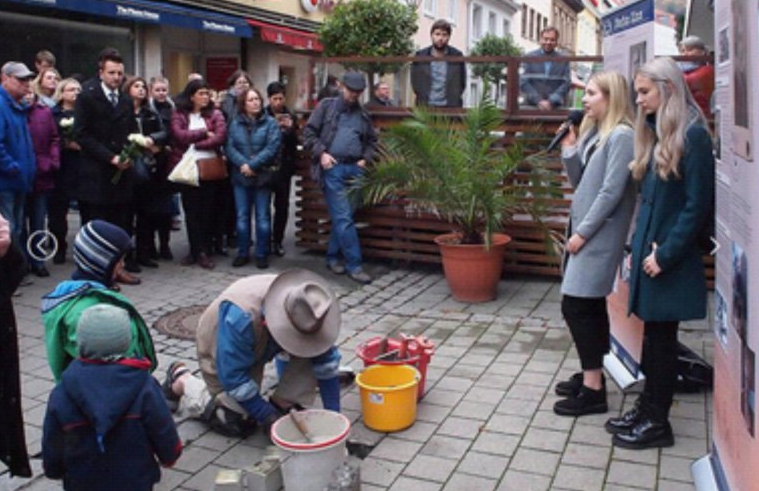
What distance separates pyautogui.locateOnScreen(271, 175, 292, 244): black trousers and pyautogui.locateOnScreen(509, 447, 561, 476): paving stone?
5.09 meters

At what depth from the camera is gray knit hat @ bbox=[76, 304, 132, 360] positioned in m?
3.08

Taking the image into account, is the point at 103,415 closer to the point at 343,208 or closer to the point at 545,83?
the point at 343,208

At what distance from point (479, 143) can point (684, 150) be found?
3.59 metres

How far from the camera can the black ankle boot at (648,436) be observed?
4387 mm

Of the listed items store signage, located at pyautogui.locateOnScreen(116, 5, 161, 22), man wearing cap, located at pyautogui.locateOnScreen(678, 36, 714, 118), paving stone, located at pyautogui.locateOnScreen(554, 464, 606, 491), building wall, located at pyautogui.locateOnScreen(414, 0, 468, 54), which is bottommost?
paving stone, located at pyautogui.locateOnScreen(554, 464, 606, 491)

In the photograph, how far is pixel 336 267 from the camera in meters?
8.49

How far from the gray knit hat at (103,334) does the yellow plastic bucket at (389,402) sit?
5.61 feet

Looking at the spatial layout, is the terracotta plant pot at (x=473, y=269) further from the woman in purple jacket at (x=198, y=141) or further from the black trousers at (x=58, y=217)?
the black trousers at (x=58, y=217)

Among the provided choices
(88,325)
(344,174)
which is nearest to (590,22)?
(344,174)

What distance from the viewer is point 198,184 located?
27.3 ft

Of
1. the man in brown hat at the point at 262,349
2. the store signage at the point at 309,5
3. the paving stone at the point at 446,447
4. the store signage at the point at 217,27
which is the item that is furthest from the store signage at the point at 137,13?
the paving stone at the point at 446,447

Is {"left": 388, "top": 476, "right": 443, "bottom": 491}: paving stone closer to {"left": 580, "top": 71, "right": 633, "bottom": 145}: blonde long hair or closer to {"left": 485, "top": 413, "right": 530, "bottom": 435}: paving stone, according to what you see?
{"left": 485, "top": 413, "right": 530, "bottom": 435}: paving stone

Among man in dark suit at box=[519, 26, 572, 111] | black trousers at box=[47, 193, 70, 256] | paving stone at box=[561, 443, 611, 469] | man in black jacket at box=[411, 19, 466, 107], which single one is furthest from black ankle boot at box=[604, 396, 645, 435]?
black trousers at box=[47, 193, 70, 256]

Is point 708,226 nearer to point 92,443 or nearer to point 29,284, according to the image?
point 92,443
